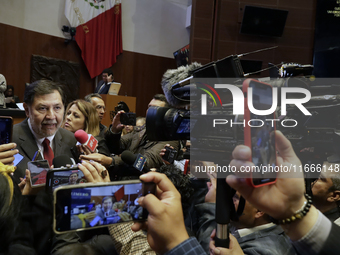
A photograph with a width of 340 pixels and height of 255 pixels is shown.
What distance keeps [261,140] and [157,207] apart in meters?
0.25

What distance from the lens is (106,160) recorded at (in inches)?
68.2

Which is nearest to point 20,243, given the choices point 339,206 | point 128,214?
point 128,214

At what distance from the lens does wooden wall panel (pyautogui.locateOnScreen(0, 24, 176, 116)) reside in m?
5.62

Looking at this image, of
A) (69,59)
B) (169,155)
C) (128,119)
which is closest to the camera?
(169,155)

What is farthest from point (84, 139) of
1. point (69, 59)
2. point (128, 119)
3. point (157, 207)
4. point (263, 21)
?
point (69, 59)

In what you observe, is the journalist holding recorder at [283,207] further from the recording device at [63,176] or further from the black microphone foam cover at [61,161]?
the black microphone foam cover at [61,161]

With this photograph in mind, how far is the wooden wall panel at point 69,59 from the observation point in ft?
18.5

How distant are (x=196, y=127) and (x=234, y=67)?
8.4 inches

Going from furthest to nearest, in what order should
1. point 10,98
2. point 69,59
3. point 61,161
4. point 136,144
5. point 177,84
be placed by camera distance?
1. point 69,59
2. point 10,98
3. point 136,144
4. point 61,161
5. point 177,84

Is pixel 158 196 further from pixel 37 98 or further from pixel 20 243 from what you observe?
pixel 37 98

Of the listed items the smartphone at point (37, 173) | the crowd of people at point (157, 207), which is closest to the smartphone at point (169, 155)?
the crowd of people at point (157, 207)

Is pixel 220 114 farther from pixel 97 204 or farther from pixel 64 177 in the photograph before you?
pixel 64 177

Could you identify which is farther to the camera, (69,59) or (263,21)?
(69,59)

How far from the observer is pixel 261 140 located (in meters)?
0.60
